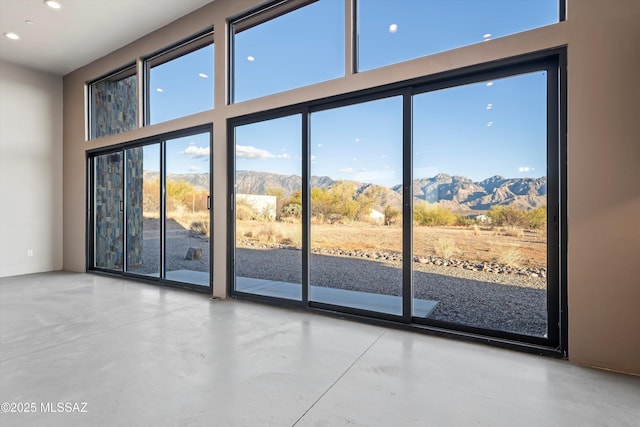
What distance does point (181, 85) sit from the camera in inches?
198

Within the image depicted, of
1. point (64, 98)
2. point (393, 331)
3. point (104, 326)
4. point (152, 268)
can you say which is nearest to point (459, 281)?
point (393, 331)

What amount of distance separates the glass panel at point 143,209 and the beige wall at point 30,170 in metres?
2.05

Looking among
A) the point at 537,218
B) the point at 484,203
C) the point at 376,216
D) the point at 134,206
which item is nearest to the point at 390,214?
the point at 376,216

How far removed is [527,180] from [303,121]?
A: 237 centimetres

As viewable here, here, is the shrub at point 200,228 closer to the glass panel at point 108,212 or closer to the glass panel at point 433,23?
the glass panel at point 108,212

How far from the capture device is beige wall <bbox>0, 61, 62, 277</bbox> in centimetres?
584

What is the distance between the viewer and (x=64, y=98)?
662cm

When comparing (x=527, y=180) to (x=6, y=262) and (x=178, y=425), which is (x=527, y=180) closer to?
(x=178, y=425)

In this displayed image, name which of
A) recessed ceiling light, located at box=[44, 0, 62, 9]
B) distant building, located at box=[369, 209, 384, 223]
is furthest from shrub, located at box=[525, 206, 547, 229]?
recessed ceiling light, located at box=[44, 0, 62, 9]

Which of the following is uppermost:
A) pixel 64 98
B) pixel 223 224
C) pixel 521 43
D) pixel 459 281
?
pixel 64 98

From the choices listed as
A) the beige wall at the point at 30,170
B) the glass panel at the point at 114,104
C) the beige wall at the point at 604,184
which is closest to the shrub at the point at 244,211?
the glass panel at the point at 114,104

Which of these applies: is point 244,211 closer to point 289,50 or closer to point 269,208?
point 269,208

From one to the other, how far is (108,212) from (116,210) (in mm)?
303

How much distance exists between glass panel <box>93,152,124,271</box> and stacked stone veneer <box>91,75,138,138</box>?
544 mm
